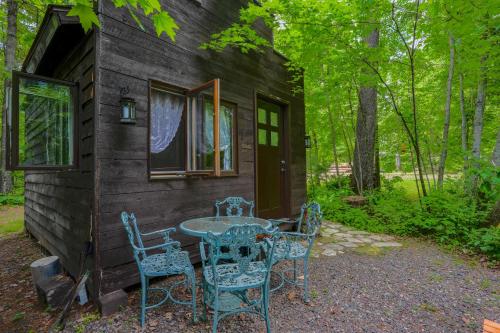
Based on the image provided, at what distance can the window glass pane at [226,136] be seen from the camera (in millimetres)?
4047

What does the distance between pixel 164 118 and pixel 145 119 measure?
37cm

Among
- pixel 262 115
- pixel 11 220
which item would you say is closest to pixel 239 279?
pixel 262 115

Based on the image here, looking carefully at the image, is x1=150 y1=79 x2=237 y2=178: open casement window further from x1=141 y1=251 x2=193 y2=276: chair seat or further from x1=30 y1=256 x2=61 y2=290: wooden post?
x1=30 y1=256 x2=61 y2=290: wooden post

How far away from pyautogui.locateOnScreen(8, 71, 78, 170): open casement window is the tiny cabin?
1 cm

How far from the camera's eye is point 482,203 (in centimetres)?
461

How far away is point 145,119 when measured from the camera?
2936mm

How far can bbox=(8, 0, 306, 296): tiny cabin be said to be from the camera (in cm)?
260

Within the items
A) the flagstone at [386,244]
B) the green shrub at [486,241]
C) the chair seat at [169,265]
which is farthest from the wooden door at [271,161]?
the green shrub at [486,241]

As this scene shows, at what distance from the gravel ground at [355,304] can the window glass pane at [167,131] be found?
4.47ft

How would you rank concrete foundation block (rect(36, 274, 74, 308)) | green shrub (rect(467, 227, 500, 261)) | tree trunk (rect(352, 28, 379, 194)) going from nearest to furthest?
concrete foundation block (rect(36, 274, 74, 308))
green shrub (rect(467, 227, 500, 261))
tree trunk (rect(352, 28, 379, 194))

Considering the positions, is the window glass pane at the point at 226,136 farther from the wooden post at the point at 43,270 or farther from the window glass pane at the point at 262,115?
the wooden post at the point at 43,270

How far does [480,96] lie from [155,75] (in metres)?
5.57

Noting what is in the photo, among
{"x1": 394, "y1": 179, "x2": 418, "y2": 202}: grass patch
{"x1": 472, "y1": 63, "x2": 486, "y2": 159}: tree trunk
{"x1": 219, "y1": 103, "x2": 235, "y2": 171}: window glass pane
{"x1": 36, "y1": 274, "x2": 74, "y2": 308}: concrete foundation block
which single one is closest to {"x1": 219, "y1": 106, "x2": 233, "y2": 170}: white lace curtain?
{"x1": 219, "y1": 103, "x2": 235, "y2": 171}: window glass pane

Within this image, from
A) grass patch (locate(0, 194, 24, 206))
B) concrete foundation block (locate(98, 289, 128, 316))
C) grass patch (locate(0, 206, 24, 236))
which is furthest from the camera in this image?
grass patch (locate(0, 194, 24, 206))
